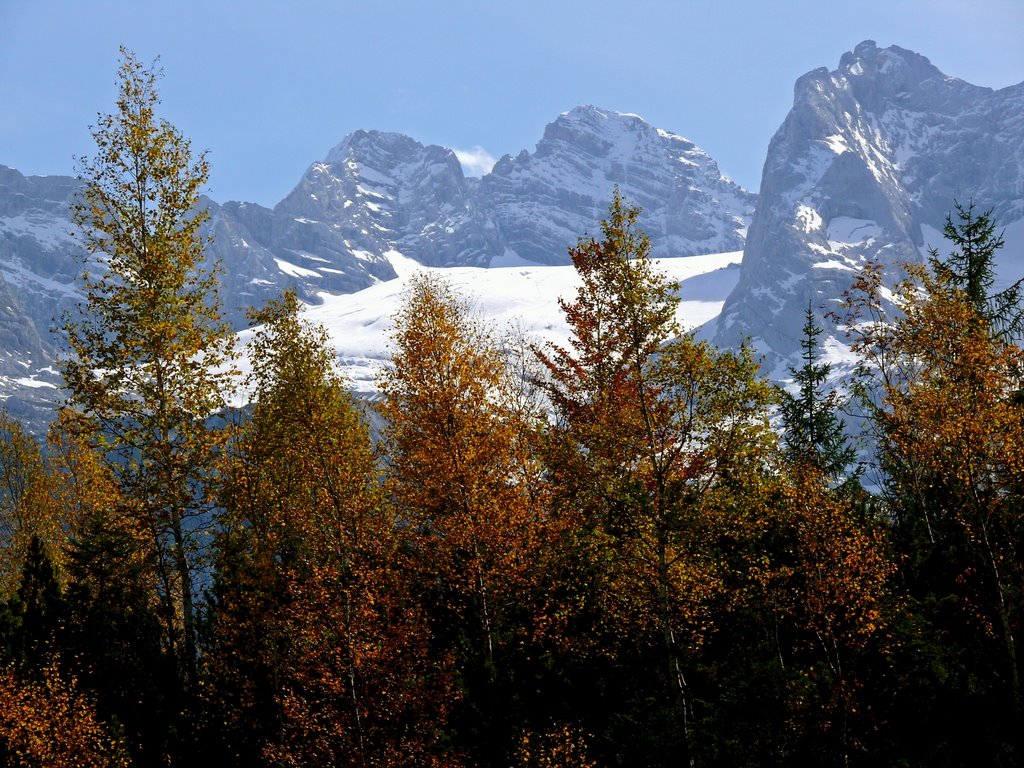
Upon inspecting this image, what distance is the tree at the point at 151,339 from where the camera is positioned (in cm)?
1983

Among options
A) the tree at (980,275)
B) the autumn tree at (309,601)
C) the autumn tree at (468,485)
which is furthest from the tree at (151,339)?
the tree at (980,275)

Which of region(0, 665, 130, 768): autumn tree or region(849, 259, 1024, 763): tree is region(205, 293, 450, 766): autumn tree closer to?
region(0, 665, 130, 768): autumn tree

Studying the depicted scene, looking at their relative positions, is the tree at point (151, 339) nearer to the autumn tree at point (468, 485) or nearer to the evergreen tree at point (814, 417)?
the autumn tree at point (468, 485)

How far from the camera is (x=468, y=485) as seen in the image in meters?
25.2

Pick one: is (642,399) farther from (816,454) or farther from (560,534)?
(816,454)

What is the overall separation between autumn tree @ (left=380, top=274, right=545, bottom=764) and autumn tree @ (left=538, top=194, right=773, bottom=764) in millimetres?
3741

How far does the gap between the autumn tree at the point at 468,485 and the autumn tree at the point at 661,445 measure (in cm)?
374

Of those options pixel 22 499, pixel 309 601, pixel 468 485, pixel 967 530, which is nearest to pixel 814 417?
pixel 967 530

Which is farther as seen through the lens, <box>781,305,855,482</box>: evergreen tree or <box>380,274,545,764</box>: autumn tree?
<box>781,305,855,482</box>: evergreen tree

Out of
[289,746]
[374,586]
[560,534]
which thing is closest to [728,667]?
[560,534]

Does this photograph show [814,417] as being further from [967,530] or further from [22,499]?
[22,499]

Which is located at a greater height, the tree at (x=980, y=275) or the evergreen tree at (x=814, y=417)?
the tree at (x=980, y=275)

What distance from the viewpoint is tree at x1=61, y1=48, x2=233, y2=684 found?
19828 millimetres

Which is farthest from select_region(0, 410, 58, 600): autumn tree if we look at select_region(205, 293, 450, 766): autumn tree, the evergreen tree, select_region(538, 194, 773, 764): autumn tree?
the evergreen tree
